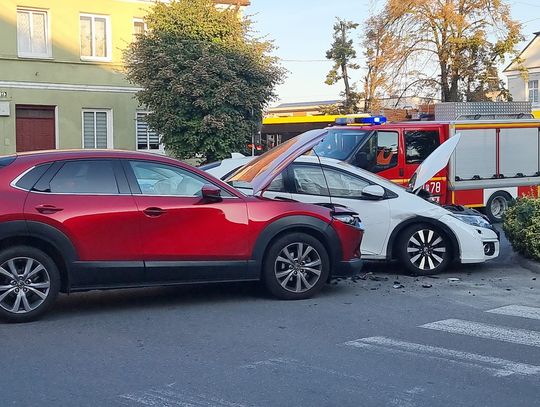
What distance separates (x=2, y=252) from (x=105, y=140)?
71.1 ft

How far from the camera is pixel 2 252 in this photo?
712 cm

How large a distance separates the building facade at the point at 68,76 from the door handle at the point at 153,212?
19105mm

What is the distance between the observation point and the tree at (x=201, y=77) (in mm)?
21125

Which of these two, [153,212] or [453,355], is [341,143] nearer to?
[153,212]

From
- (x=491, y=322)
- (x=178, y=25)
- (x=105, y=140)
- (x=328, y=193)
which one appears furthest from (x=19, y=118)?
(x=491, y=322)

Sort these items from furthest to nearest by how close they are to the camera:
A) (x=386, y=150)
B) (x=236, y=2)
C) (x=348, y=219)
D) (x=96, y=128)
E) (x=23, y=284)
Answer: (x=96, y=128), (x=236, y=2), (x=386, y=150), (x=348, y=219), (x=23, y=284)

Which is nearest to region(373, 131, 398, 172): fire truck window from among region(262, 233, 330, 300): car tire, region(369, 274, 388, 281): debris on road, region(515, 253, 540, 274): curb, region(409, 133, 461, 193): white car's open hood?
region(409, 133, 461, 193): white car's open hood

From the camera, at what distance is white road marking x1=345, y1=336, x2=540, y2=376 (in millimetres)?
5750

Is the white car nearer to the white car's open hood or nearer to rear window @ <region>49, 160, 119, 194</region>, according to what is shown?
the white car's open hood

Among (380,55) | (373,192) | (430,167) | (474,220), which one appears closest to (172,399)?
(373,192)

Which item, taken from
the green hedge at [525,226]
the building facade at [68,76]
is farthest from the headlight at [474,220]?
the building facade at [68,76]

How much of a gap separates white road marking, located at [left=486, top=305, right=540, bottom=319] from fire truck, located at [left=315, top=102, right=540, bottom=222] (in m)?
5.95

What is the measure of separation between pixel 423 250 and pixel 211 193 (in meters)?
3.53

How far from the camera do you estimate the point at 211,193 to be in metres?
7.88
